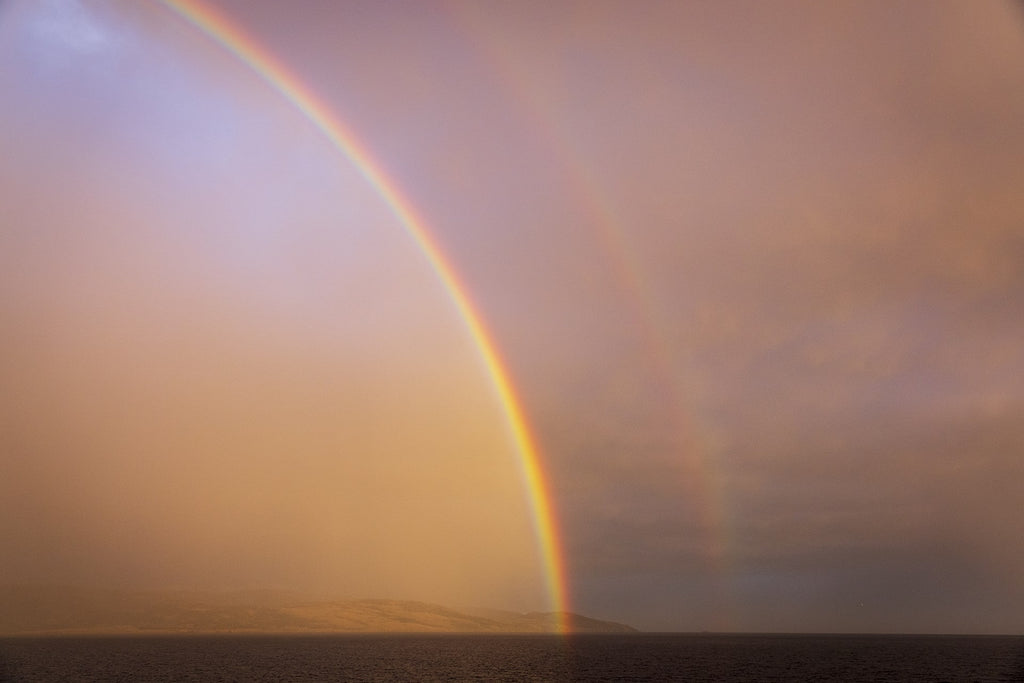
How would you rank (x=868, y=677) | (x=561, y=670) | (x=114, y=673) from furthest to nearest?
(x=561, y=670), (x=868, y=677), (x=114, y=673)

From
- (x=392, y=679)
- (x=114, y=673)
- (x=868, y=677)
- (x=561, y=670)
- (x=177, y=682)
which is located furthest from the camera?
(x=561, y=670)

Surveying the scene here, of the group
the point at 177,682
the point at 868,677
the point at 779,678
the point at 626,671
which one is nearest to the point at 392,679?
the point at 177,682

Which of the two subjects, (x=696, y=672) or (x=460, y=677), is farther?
(x=696, y=672)

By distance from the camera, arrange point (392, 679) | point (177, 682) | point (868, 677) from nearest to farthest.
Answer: point (177, 682) → point (392, 679) → point (868, 677)

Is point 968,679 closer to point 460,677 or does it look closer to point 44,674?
point 460,677

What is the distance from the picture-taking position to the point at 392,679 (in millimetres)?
142000

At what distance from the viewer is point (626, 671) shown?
601 ft

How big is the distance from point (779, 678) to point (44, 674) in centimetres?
14302

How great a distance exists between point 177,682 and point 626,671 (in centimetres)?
9853

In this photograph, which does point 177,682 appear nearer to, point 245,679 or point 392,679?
point 245,679

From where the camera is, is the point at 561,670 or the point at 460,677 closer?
the point at 460,677

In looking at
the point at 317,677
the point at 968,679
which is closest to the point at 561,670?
the point at 317,677

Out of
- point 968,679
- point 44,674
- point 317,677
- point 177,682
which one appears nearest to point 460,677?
point 317,677

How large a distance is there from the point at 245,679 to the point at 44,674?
142 feet
